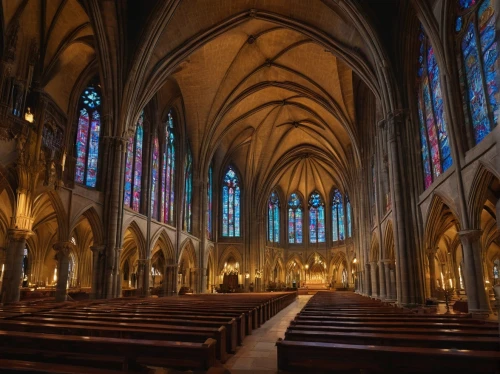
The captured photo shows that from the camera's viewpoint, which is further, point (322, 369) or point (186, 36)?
point (186, 36)

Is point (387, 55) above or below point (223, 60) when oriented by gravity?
below

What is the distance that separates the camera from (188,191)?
108 ft

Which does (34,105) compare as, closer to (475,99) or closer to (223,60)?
(223,60)

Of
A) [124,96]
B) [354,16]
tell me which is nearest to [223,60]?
[124,96]

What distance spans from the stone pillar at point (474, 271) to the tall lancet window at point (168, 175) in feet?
68.1

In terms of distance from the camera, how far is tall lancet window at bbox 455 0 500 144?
35.5 feet

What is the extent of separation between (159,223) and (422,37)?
1943 centimetres

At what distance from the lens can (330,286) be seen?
48031mm

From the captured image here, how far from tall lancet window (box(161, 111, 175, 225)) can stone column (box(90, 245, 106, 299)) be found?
9321mm

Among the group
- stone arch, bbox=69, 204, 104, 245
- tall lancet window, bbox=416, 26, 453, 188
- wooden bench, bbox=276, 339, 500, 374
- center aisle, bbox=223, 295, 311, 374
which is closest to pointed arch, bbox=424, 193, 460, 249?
tall lancet window, bbox=416, 26, 453, 188

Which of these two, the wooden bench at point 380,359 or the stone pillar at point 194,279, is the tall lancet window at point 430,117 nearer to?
the wooden bench at point 380,359

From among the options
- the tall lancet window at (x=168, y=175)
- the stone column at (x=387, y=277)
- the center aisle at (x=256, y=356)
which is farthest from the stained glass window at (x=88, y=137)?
the stone column at (x=387, y=277)

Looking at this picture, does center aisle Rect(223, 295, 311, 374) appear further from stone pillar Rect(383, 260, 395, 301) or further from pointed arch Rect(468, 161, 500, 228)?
stone pillar Rect(383, 260, 395, 301)

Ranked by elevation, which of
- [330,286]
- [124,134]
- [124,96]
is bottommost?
[330,286]
